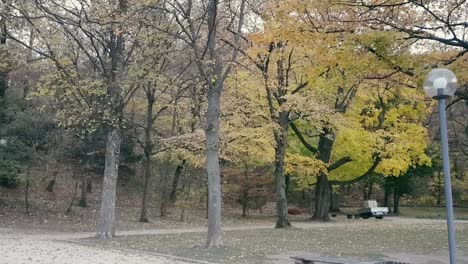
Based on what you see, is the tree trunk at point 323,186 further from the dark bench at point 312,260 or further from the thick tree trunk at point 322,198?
the dark bench at point 312,260

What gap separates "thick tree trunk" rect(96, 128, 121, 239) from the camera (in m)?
16.3

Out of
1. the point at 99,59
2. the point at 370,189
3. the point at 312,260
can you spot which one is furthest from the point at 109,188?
the point at 370,189

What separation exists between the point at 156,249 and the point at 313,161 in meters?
11.4

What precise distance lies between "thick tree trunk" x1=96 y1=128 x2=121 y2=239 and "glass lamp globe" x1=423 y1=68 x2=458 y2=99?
1197 centimetres

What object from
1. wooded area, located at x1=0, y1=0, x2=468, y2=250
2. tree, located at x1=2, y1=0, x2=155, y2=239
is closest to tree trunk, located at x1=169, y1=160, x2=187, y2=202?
wooded area, located at x1=0, y1=0, x2=468, y2=250

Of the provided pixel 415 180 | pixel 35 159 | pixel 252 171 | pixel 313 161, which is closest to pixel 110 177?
pixel 35 159

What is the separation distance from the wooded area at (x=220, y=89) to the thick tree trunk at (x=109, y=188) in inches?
1.6

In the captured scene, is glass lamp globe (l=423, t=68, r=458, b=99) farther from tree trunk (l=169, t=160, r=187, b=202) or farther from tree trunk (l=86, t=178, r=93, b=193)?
tree trunk (l=86, t=178, r=93, b=193)

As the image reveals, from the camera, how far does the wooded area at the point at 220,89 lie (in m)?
10.9

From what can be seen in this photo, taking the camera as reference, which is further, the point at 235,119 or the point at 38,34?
the point at 235,119

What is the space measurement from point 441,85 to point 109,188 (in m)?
12.4

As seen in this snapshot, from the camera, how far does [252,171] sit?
30891 millimetres

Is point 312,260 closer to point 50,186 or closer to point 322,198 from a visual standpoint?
point 322,198

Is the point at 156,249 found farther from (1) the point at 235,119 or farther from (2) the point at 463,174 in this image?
(2) the point at 463,174
